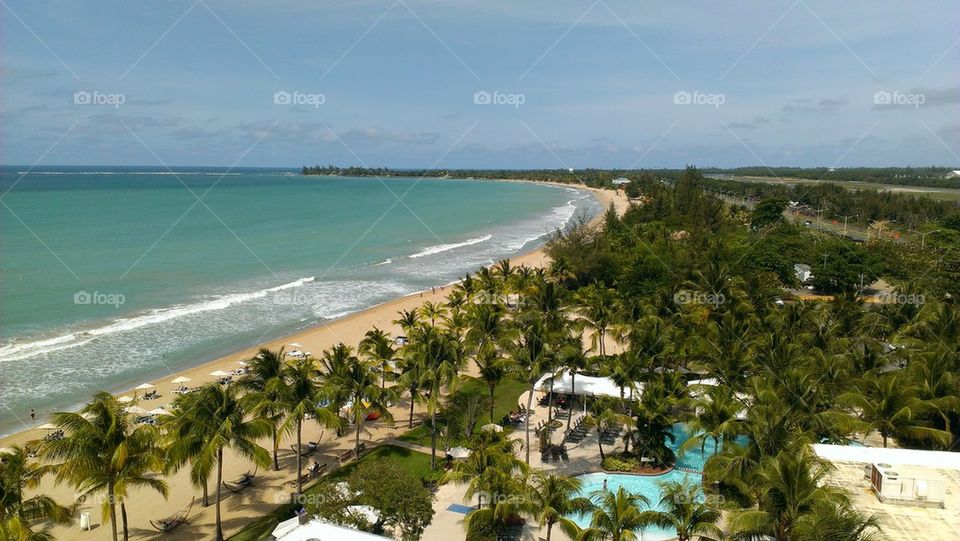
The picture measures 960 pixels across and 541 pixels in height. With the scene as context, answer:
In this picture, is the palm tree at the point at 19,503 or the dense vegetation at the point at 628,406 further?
the dense vegetation at the point at 628,406

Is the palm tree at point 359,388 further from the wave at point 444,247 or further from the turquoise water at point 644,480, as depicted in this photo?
the wave at point 444,247

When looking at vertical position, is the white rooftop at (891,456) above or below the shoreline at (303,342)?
above

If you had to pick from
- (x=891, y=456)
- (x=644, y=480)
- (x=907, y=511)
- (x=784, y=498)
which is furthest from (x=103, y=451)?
(x=891, y=456)

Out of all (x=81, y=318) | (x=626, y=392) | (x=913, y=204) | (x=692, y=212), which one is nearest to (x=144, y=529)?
(x=626, y=392)

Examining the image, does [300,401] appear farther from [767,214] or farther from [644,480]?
[767,214]

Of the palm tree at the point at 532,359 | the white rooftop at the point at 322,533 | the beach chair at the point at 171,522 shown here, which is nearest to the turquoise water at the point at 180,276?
the beach chair at the point at 171,522

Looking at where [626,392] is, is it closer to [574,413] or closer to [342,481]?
[574,413]

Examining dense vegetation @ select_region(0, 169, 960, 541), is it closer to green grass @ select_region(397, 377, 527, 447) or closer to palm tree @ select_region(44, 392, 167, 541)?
palm tree @ select_region(44, 392, 167, 541)
